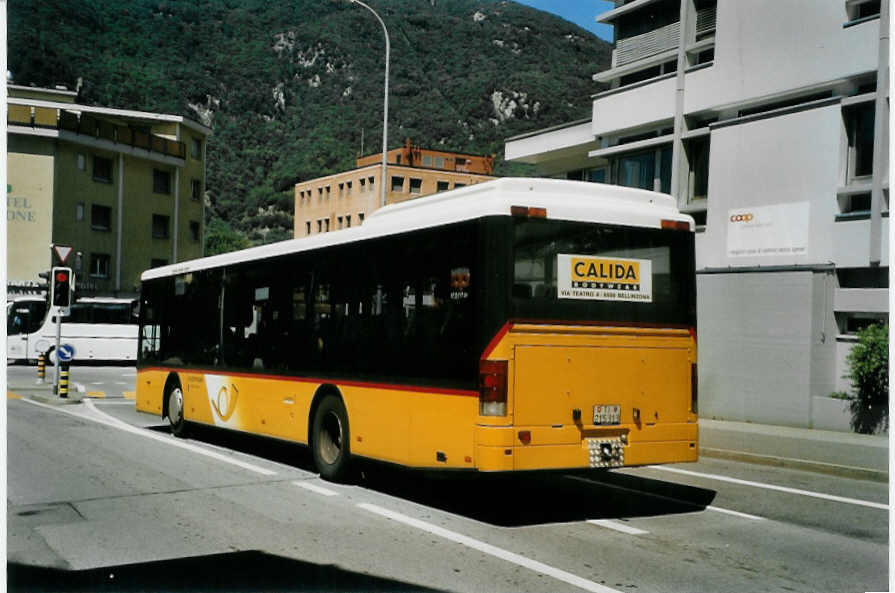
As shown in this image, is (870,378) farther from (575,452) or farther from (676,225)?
(575,452)

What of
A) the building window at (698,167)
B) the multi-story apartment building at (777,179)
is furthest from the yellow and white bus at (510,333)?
the building window at (698,167)

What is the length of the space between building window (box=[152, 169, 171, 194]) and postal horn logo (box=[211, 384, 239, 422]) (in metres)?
47.8

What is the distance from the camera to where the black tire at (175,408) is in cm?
1529

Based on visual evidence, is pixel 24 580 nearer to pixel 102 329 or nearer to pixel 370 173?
pixel 102 329

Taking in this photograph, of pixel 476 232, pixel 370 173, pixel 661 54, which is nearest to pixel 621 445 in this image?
pixel 476 232

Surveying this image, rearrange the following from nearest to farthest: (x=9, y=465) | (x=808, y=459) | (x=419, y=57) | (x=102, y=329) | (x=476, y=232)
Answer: (x=476, y=232)
(x=9, y=465)
(x=808, y=459)
(x=419, y=57)
(x=102, y=329)

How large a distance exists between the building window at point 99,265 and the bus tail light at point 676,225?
46677 millimetres

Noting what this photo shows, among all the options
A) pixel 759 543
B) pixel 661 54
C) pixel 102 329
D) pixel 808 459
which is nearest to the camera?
pixel 759 543

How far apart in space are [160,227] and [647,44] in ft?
139

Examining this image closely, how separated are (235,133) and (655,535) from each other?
62.2 meters

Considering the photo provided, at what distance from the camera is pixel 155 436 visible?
1534 centimetres

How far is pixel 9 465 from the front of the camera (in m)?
11.4

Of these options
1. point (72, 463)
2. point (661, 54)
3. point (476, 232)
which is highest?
point (661, 54)

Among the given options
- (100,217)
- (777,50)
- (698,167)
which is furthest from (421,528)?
(100,217)
